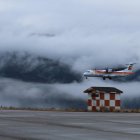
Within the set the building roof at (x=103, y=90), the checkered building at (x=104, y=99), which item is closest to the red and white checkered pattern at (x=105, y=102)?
the checkered building at (x=104, y=99)

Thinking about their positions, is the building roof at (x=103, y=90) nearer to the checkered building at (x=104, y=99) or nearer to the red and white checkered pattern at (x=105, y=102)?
the checkered building at (x=104, y=99)

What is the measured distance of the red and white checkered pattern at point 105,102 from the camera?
81.4 ft

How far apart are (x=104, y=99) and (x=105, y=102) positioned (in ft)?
0.50

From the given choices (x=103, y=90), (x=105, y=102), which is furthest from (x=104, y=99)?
(x=103, y=90)

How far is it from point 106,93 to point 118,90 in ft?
1.81

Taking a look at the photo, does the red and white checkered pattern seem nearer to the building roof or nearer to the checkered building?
the checkered building

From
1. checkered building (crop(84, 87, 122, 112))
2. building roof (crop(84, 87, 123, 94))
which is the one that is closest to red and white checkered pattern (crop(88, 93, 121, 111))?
checkered building (crop(84, 87, 122, 112))

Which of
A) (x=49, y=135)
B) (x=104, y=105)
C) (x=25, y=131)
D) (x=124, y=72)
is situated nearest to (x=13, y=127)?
(x=25, y=131)

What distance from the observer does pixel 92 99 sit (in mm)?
25328

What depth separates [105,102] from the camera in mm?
25016

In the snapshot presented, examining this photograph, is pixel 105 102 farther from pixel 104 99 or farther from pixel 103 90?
pixel 103 90

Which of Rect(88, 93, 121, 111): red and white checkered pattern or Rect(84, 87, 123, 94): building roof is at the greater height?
Rect(84, 87, 123, 94): building roof

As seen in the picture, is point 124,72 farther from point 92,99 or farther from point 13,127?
point 13,127

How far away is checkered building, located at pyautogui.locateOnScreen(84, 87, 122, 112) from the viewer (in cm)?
2480
